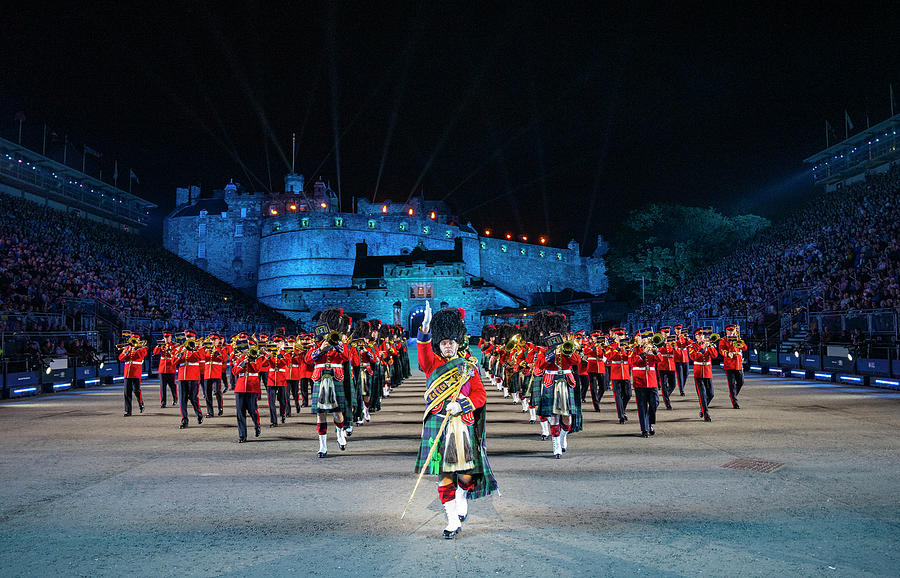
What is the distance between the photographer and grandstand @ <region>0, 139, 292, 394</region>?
889 inches

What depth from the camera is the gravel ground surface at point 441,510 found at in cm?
486

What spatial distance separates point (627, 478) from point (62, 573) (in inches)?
241

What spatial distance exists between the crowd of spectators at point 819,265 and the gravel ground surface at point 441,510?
53.9ft

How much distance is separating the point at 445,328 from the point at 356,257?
233 ft

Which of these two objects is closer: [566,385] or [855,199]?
[566,385]

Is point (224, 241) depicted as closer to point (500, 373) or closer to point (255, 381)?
point (500, 373)

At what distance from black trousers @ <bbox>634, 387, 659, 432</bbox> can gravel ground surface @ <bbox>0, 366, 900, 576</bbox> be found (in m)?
0.46

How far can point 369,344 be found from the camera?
50.6 ft

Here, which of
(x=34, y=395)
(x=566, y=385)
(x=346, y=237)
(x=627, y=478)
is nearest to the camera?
(x=627, y=478)

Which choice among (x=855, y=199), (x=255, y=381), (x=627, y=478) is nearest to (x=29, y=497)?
(x=255, y=381)

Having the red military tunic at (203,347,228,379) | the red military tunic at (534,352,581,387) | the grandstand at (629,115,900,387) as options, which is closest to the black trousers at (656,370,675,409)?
the red military tunic at (534,352,581,387)

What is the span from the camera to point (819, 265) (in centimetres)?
3200

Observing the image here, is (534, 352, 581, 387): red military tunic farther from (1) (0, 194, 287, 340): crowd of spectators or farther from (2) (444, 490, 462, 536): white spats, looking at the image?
(1) (0, 194, 287, 340): crowd of spectators

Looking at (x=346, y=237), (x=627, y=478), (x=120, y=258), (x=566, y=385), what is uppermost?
(x=346, y=237)
